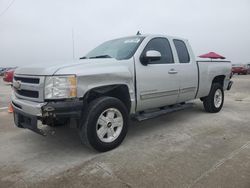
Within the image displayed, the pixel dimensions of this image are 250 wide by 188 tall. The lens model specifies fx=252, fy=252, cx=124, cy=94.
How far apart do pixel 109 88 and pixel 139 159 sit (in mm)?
1184

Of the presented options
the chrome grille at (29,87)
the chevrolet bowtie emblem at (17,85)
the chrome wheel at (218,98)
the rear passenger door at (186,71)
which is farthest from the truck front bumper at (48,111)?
the chrome wheel at (218,98)

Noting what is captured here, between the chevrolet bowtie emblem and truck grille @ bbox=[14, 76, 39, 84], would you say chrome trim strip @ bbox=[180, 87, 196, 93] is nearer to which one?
truck grille @ bbox=[14, 76, 39, 84]

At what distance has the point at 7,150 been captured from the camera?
410 centimetres

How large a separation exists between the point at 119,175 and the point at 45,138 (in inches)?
82.3

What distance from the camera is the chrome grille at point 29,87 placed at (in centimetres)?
348

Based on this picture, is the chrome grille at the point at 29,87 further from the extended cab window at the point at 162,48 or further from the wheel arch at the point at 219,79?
the wheel arch at the point at 219,79

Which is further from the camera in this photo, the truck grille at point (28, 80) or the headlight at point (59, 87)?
the truck grille at point (28, 80)

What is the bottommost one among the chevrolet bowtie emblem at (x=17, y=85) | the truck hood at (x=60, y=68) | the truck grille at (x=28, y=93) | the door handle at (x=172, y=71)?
the truck grille at (x=28, y=93)

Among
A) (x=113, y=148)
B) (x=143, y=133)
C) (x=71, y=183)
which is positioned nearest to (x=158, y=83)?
(x=143, y=133)

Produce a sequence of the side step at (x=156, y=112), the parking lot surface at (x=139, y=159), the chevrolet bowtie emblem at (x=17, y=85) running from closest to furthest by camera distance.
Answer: the parking lot surface at (x=139, y=159) < the chevrolet bowtie emblem at (x=17, y=85) < the side step at (x=156, y=112)

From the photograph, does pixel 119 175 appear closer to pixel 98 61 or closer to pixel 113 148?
pixel 113 148

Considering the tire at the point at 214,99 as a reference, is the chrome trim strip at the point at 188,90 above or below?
above

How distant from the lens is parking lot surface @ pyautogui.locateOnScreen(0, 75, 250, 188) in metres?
3.00

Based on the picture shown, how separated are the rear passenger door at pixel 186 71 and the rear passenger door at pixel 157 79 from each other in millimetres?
218
